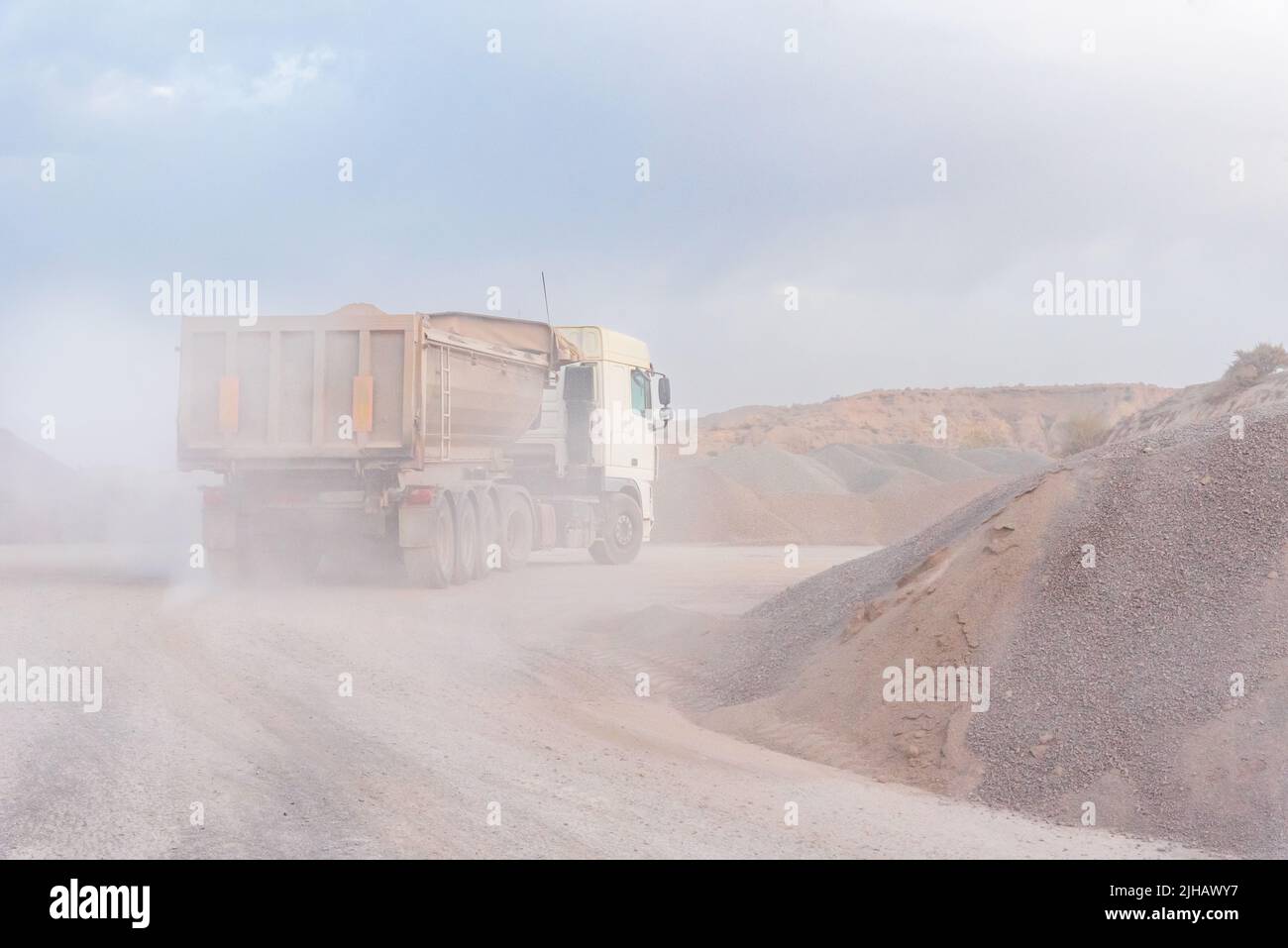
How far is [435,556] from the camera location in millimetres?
16906

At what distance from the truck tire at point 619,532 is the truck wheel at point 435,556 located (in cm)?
591

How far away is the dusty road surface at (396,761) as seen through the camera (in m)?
6.06

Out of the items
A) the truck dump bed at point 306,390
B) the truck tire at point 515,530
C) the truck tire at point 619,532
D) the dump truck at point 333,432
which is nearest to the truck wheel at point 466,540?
the dump truck at point 333,432

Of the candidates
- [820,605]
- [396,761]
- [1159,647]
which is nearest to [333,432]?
[820,605]

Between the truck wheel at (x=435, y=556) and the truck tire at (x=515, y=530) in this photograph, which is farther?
the truck tire at (x=515, y=530)

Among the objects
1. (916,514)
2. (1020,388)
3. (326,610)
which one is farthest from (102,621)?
(1020,388)

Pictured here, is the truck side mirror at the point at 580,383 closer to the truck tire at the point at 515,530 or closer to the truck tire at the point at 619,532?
the truck tire at the point at 515,530

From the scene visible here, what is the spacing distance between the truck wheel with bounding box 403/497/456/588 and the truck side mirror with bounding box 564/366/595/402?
4.71 m

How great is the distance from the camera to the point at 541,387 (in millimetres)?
20891

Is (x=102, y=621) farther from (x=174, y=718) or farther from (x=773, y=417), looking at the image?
(x=773, y=417)

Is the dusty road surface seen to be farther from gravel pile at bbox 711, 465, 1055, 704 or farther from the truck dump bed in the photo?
the truck dump bed

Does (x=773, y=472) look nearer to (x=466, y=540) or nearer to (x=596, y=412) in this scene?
(x=596, y=412)

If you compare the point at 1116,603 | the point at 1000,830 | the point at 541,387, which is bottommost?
the point at 1000,830

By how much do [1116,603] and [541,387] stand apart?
44.4ft
